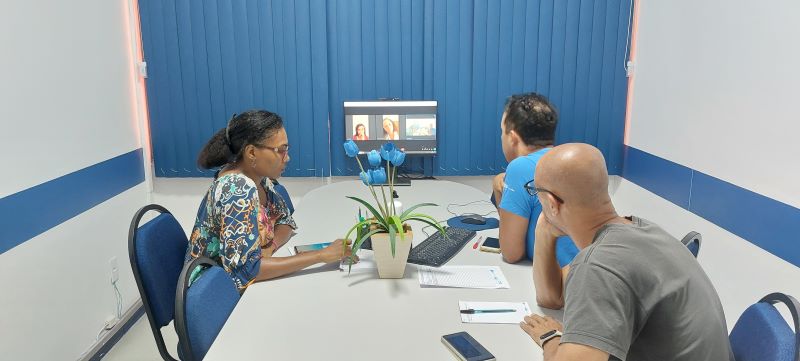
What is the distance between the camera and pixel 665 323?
1102 mm

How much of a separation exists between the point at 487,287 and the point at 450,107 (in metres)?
2.00

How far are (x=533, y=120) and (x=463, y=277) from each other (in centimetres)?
74

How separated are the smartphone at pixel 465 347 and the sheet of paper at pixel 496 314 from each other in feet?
0.35

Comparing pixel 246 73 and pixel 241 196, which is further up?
pixel 246 73

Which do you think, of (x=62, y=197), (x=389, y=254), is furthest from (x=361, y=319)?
(x=62, y=197)

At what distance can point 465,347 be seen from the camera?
138 centimetres

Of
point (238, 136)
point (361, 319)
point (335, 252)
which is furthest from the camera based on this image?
point (238, 136)

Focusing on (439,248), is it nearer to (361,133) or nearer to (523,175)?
(523,175)

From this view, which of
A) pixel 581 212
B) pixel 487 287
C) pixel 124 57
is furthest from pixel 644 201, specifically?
pixel 124 57

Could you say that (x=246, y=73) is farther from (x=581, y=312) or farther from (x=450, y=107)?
(x=581, y=312)

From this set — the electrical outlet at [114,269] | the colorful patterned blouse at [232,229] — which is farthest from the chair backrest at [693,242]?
the electrical outlet at [114,269]

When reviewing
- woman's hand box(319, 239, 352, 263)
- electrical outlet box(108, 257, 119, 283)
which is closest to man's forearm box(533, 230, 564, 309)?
woman's hand box(319, 239, 352, 263)

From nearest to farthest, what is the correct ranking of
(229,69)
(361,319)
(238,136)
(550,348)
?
(550,348) < (361,319) < (238,136) < (229,69)

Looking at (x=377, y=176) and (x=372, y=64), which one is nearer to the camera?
(x=377, y=176)
